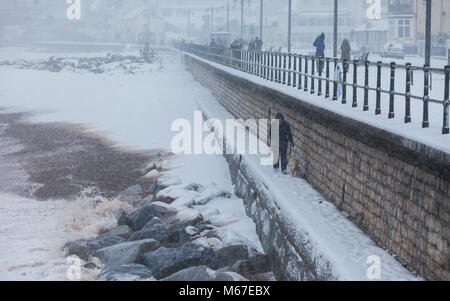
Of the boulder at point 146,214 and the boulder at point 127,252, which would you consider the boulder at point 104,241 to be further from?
the boulder at point 146,214

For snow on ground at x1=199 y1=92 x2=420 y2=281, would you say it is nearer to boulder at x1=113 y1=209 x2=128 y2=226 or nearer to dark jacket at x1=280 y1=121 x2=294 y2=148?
dark jacket at x1=280 y1=121 x2=294 y2=148

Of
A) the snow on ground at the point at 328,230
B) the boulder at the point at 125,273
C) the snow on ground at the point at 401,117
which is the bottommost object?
the boulder at the point at 125,273

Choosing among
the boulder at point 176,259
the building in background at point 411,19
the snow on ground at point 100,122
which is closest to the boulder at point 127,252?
the boulder at point 176,259

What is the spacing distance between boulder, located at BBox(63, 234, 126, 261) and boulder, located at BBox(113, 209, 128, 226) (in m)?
1.44

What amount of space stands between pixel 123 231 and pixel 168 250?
303cm

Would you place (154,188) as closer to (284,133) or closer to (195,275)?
(284,133)

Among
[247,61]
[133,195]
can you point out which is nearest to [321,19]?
[247,61]

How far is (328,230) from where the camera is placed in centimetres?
1078

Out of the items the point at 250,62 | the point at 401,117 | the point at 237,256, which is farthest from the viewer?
the point at 250,62

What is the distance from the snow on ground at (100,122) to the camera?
15.1 m

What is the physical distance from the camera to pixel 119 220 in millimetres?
16828

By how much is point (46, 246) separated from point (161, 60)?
6622cm
